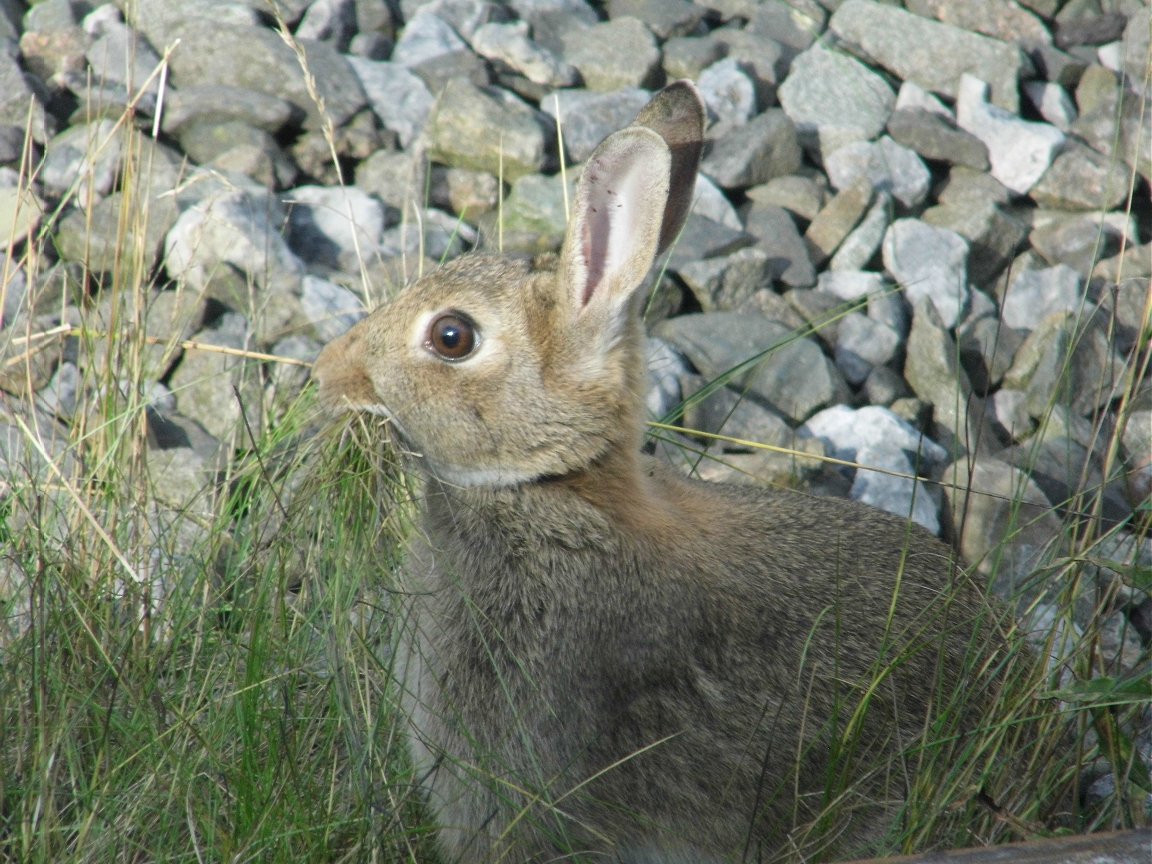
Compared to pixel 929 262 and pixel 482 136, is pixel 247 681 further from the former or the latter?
pixel 929 262

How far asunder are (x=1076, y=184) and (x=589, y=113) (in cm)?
211

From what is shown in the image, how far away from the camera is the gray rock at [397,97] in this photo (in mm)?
5617

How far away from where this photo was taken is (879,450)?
468 centimetres

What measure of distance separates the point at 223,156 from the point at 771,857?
11.7ft

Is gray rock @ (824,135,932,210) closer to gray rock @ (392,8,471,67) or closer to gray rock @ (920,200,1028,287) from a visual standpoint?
gray rock @ (920,200,1028,287)

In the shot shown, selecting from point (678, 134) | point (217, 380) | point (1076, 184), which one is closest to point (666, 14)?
point (1076, 184)

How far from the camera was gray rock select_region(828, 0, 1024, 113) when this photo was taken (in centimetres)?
616

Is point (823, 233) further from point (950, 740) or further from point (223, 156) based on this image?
point (950, 740)

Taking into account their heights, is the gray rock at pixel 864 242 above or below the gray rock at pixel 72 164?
below

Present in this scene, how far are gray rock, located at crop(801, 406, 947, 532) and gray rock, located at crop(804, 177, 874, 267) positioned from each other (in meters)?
0.90

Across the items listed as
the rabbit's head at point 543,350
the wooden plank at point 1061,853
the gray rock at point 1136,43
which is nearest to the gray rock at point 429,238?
the rabbit's head at point 543,350

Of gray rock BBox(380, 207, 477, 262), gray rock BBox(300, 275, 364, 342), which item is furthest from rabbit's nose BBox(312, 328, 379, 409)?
gray rock BBox(380, 207, 477, 262)

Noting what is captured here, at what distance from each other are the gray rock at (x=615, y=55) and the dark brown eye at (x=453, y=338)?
125 inches

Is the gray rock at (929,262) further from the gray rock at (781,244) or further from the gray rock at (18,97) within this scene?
the gray rock at (18,97)
